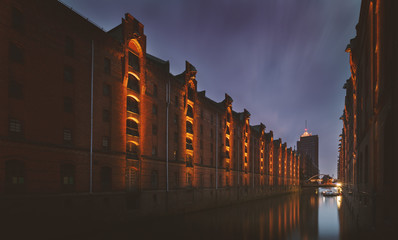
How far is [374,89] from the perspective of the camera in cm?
1686

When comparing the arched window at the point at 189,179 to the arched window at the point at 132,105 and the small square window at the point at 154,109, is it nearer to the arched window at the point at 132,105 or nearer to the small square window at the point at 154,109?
the small square window at the point at 154,109

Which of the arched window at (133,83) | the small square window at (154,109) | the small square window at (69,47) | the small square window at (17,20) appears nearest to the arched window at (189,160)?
the small square window at (154,109)

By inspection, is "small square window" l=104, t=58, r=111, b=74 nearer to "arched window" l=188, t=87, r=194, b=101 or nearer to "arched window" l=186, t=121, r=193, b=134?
"arched window" l=188, t=87, r=194, b=101

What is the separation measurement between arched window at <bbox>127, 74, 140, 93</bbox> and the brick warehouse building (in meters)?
0.12

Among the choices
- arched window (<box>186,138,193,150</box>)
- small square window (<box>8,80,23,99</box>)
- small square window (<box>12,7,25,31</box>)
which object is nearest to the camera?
small square window (<box>8,80,23,99</box>)

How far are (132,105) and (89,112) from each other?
6318 millimetres

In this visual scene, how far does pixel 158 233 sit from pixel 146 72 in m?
18.6

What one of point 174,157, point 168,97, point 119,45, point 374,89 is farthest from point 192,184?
point 374,89

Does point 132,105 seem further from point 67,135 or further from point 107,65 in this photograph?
point 67,135

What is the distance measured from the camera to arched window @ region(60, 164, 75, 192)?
22.1 metres

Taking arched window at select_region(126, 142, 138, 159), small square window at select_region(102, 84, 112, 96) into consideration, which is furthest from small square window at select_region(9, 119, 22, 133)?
arched window at select_region(126, 142, 138, 159)

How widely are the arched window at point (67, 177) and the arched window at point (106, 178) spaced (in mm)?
3175

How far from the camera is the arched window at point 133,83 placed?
99.5 ft

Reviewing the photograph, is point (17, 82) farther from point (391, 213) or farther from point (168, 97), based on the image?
point (391, 213)
